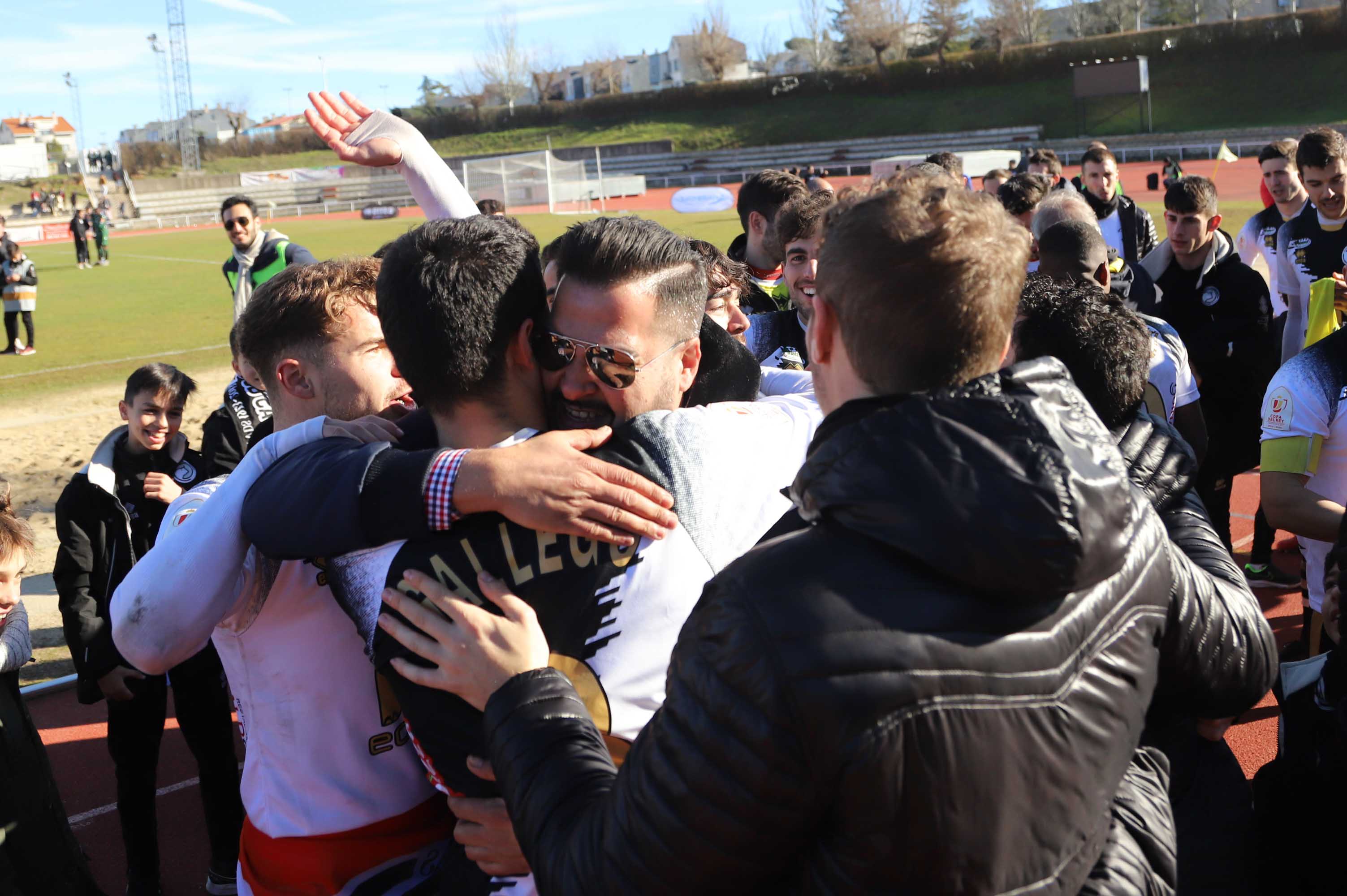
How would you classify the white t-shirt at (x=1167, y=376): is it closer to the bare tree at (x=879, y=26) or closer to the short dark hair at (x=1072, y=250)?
the short dark hair at (x=1072, y=250)

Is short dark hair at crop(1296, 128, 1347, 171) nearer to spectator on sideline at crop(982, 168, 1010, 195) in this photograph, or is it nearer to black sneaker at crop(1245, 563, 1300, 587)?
black sneaker at crop(1245, 563, 1300, 587)

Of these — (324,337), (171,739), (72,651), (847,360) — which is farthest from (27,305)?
(847,360)

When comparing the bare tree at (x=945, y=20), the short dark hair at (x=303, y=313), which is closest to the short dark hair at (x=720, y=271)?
the short dark hair at (x=303, y=313)

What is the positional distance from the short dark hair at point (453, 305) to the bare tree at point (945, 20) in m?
77.0

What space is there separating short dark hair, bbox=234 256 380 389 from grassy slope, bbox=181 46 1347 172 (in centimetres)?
5123

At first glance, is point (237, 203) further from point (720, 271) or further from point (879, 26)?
point (879, 26)

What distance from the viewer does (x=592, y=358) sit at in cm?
194

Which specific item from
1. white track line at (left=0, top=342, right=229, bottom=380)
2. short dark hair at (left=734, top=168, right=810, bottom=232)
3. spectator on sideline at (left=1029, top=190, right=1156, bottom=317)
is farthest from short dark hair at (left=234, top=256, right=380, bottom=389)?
white track line at (left=0, top=342, right=229, bottom=380)

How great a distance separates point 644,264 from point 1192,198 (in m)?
5.36

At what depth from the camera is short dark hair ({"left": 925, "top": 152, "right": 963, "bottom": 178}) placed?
6887 millimetres

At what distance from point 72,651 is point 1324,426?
4824 millimetres

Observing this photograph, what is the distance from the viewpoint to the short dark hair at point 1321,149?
6305 mm

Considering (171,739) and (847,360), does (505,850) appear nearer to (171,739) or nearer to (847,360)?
(847,360)

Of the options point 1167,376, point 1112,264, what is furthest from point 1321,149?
point 1167,376
